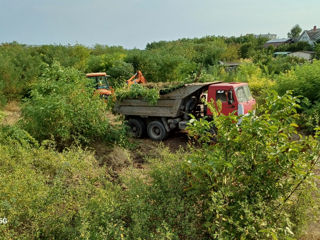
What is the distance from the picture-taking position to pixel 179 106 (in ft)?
25.0

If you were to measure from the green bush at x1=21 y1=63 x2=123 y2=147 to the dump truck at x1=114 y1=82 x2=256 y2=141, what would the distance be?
5.29ft

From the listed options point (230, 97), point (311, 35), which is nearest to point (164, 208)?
point (230, 97)

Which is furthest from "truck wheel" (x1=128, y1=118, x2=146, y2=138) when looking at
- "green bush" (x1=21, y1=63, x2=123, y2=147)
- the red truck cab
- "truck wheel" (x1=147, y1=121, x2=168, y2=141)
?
the red truck cab

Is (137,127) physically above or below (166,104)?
below

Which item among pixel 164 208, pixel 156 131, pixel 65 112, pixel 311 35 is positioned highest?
pixel 311 35

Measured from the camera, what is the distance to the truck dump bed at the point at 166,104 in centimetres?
753

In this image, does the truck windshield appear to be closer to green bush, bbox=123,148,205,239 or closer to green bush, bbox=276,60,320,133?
green bush, bbox=276,60,320,133

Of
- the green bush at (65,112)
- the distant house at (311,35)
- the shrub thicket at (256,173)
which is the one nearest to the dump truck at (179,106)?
the green bush at (65,112)

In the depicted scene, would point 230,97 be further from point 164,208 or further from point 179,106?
point 164,208

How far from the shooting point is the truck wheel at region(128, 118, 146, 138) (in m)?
8.55

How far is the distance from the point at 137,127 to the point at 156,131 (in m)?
0.69

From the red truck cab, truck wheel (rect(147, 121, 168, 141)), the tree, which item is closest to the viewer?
the red truck cab

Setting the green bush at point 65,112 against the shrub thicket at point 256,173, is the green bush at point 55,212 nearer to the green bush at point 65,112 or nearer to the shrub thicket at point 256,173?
the shrub thicket at point 256,173

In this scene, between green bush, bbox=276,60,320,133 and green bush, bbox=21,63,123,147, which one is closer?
green bush, bbox=21,63,123,147
